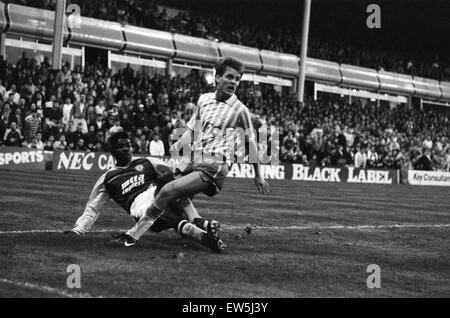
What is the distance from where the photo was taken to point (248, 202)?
16.4 meters

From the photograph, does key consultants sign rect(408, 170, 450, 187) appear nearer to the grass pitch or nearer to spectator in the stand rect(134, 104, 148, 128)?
spectator in the stand rect(134, 104, 148, 128)

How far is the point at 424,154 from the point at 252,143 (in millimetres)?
33891

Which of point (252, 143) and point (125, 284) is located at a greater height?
point (252, 143)

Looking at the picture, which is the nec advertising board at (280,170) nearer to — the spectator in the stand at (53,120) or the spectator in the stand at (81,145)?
the spectator in the stand at (81,145)

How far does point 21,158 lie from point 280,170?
1143cm

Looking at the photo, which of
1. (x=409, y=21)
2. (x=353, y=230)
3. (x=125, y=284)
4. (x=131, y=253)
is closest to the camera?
(x=125, y=284)

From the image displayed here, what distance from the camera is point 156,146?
26.1 m

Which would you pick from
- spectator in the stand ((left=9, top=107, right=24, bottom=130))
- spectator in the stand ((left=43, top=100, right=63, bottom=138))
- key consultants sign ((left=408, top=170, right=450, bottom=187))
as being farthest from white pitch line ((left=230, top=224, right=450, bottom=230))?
key consultants sign ((left=408, top=170, right=450, bottom=187))

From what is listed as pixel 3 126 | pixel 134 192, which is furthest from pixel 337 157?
pixel 134 192

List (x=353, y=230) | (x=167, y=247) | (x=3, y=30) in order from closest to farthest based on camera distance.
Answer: (x=167, y=247), (x=353, y=230), (x=3, y=30)

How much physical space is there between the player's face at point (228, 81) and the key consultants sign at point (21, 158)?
16.6m

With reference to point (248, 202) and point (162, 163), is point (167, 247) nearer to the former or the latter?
point (162, 163)
